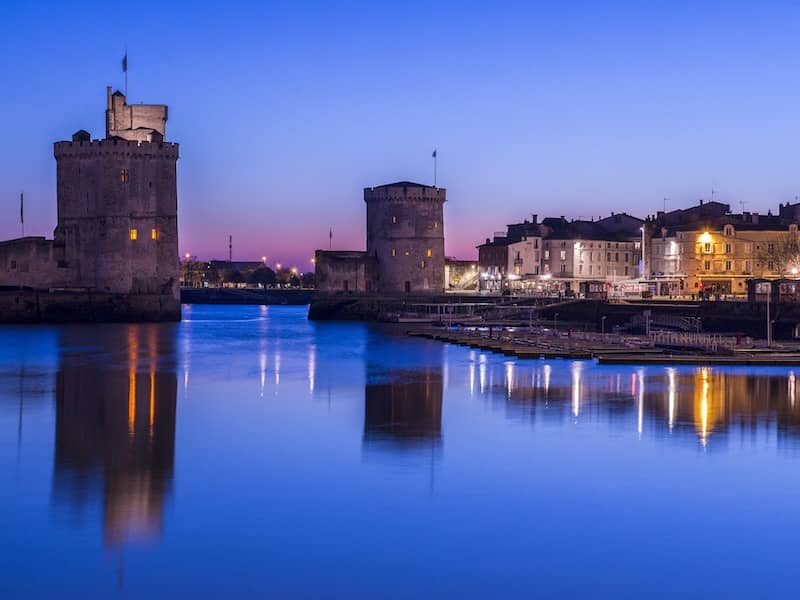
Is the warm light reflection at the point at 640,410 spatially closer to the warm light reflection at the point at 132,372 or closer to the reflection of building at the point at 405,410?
the reflection of building at the point at 405,410

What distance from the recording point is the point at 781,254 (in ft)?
178

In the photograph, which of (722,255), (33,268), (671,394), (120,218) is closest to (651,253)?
(722,255)

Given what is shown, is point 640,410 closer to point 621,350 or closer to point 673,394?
point 673,394

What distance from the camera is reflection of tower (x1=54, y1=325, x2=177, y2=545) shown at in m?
12.3

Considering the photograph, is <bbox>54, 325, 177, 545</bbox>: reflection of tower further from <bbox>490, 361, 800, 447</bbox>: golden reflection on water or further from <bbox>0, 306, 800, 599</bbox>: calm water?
<bbox>490, 361, 800, 447</bbox>: golden reflection on water

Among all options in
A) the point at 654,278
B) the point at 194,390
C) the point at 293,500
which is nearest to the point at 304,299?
the point at 654,278

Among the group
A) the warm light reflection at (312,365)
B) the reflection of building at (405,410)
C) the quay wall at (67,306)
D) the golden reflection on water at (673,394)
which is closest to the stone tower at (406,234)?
the quay wall at (67,306)

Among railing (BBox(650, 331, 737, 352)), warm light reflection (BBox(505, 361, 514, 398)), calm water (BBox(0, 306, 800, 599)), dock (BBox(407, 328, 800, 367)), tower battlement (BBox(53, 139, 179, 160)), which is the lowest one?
calm water (BBox(0, 306, 800, 599))

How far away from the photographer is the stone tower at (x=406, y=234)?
59781 mm

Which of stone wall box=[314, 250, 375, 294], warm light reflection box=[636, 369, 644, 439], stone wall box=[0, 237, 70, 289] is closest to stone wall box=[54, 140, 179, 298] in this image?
stone wall box=[0, 237, 70, 289]

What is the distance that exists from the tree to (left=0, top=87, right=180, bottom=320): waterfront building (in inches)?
1122

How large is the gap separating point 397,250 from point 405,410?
3977cm

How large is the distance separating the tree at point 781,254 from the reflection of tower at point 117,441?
111 feet

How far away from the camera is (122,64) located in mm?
52875
